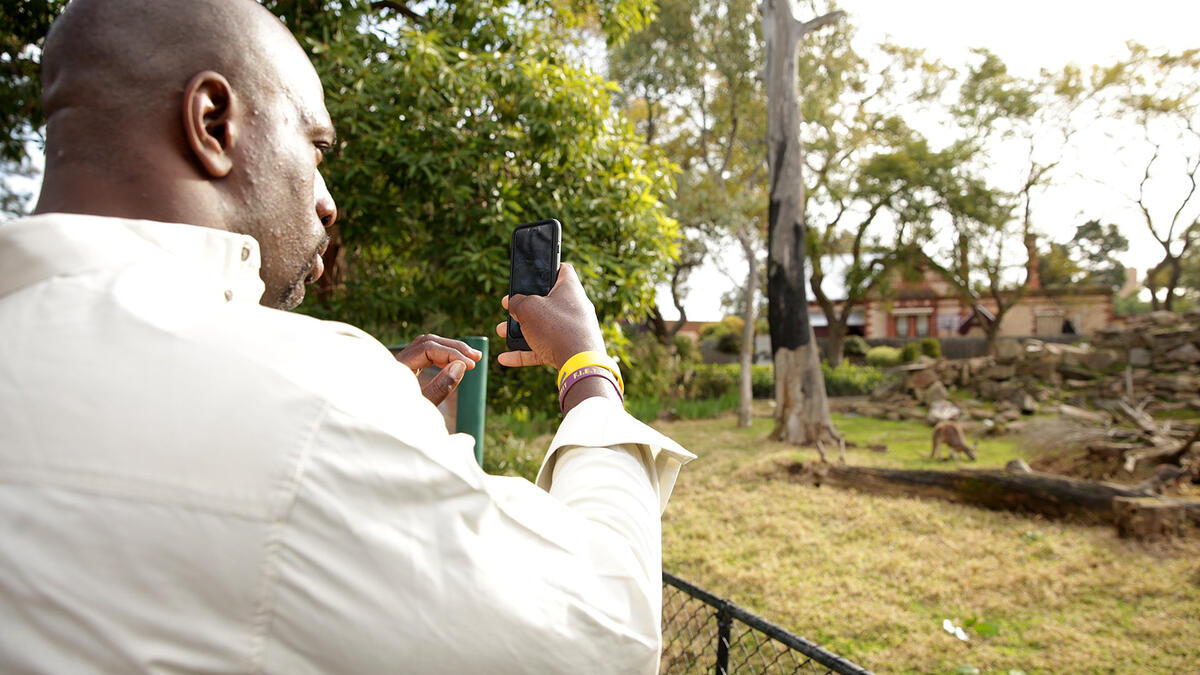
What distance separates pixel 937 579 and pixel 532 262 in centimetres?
452

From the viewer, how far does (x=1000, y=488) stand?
6.44 m

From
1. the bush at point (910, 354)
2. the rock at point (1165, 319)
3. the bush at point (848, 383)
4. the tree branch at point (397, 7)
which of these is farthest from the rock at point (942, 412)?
the tree branch at point (397, 7)

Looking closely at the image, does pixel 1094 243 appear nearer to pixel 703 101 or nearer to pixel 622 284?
pixel 703 101

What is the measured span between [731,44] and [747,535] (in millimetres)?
12733

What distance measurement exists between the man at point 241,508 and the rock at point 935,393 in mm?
15300

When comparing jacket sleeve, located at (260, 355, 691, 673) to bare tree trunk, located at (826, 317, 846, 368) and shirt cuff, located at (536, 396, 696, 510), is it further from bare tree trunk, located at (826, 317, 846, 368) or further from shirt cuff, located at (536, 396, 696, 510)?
bare tree trunk, located at (826, 317, 846, 368)

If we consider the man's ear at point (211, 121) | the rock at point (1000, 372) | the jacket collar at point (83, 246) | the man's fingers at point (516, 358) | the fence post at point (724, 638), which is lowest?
the fence post at point (724, 638)

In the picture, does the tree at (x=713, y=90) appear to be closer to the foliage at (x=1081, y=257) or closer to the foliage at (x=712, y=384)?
the foliage at (x=712, y=384)

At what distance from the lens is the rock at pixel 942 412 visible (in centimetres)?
1279

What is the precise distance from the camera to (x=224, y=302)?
0.66 m

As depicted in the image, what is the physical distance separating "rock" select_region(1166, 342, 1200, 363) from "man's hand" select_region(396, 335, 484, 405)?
16.3 metres

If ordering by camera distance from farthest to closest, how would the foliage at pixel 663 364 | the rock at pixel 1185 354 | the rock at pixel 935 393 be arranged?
the foliage at pixel 663 364 < the rock at pixel 935 393 < the rock at pixel 1185 354

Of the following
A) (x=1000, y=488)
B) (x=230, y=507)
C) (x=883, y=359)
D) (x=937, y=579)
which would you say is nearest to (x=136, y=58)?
(x=230, y=507)

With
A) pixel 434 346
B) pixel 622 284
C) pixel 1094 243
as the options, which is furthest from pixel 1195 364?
pixel 1094 243
